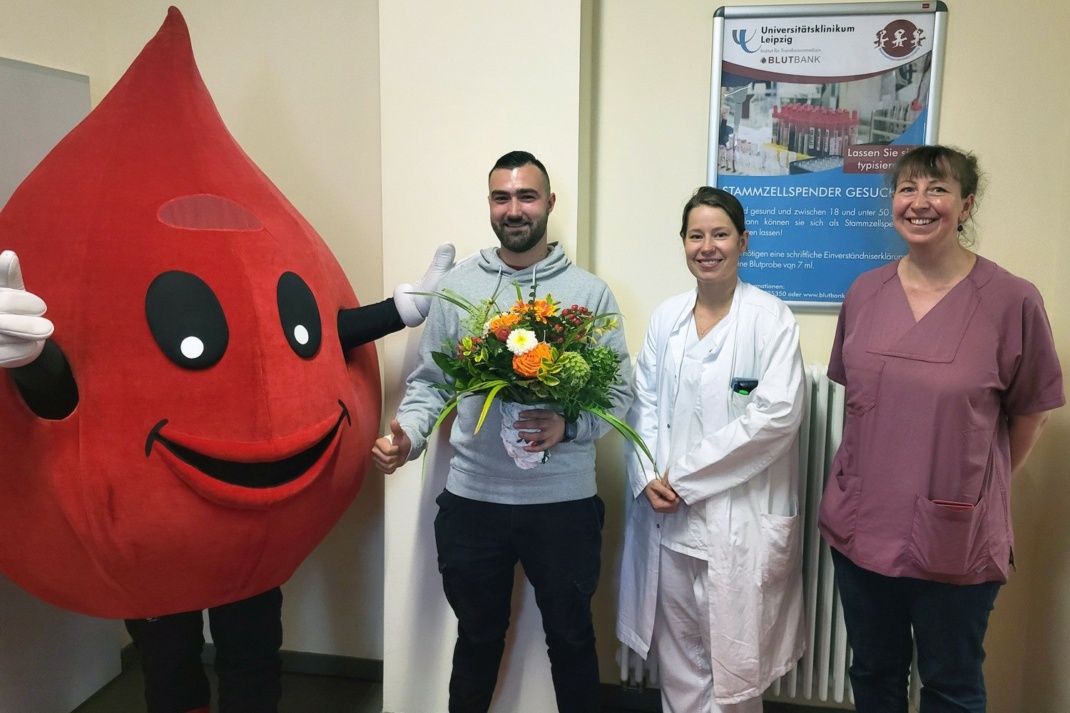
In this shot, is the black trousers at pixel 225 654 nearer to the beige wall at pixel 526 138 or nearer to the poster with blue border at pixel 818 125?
the beige wall at pixel 526 138

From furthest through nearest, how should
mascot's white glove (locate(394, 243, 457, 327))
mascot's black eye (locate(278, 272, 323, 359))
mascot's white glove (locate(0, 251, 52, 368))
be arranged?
mascot's white glove (locate(394, 243, 457, 327))
mascot's black eye (locate(278, 272, 323, 359))
mascot's white glove (locate(0, 251, 52, 368))

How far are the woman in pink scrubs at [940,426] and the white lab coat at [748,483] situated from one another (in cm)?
18

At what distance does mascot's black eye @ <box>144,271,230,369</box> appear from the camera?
1.44m

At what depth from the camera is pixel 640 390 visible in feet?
6.36

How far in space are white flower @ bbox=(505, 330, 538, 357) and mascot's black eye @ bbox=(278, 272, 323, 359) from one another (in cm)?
48

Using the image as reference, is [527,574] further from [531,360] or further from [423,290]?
[423,290]

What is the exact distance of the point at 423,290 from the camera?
1960 mm

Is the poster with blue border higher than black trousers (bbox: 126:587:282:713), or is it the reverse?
the poster with blue border

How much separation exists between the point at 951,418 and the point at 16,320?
182 centimetres

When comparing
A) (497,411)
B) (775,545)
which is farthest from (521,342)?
(775,545)

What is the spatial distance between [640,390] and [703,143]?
0.82 m

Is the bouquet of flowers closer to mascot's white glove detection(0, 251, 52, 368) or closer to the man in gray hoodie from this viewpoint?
the man in gray hoodie

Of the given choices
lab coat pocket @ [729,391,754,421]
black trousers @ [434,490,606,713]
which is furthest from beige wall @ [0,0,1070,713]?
lab coat pocket @ [729,391,754,421]

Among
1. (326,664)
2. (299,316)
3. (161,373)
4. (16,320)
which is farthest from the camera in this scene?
(326,664)
